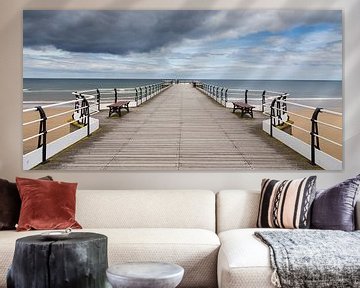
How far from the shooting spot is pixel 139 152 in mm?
5672

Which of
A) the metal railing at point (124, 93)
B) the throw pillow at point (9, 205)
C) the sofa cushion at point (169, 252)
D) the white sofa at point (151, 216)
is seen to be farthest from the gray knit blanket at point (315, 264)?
the metal railing at point (124, 93)

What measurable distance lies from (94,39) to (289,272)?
9.15ft

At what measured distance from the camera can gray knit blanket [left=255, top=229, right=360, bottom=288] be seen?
153 inches

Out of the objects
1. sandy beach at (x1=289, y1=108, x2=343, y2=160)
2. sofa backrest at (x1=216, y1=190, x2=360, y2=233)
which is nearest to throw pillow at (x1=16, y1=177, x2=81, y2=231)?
sofa backrest at (x1=216, y1=190, x2=360, y2=233)

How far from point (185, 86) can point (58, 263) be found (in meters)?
2.46

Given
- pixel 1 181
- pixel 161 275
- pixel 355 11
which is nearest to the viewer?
pixel 161 275

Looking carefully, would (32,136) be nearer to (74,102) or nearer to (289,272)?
(74,102)

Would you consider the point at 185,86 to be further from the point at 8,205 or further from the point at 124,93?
the point at 8,205

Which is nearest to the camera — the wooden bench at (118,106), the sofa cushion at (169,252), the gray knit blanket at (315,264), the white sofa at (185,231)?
the gray knit blanket at (315,264)

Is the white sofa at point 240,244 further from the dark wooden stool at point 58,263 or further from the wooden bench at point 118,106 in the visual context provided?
the wooden bench at point 118,106

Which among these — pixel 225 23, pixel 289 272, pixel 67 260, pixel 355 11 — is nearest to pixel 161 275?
pixel 67 260

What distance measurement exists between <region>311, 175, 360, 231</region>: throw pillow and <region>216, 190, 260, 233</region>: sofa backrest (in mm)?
468

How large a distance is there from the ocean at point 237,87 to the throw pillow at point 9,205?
37.1 inches

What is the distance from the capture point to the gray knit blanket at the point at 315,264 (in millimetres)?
3893
